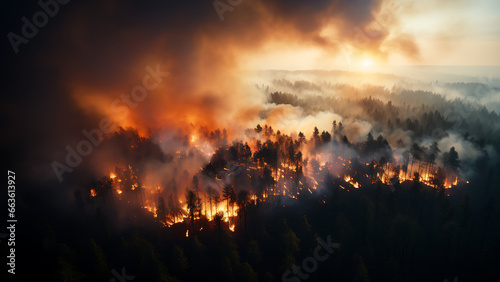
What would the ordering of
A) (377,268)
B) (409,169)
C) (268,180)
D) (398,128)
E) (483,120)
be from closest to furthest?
(377,268), (268,180), (409,169), (398,128), (483,120)

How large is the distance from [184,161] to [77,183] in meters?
41.1

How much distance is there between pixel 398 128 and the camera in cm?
13038

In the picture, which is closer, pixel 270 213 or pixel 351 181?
pixel 270 213

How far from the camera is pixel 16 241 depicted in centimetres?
5222

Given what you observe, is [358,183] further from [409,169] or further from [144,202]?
[144,202]

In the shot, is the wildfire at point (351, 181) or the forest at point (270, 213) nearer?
the forest at point (270, 213)

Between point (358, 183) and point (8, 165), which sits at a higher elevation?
point (8, 165)

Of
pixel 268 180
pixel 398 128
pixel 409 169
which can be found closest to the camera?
pixel 268 180

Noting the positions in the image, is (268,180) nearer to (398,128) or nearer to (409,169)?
(409,169)

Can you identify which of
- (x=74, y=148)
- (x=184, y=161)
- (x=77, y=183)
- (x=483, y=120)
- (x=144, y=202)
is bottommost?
(x=144, y=202)

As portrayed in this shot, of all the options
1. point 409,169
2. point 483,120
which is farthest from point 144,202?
point 483,120

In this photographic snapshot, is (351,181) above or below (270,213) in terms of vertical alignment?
above

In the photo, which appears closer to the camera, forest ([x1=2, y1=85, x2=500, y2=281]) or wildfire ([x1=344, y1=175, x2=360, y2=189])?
forest ([x1=2, y1=85, x2=500, y2=281])

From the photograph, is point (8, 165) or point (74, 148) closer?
point (8, 165)
